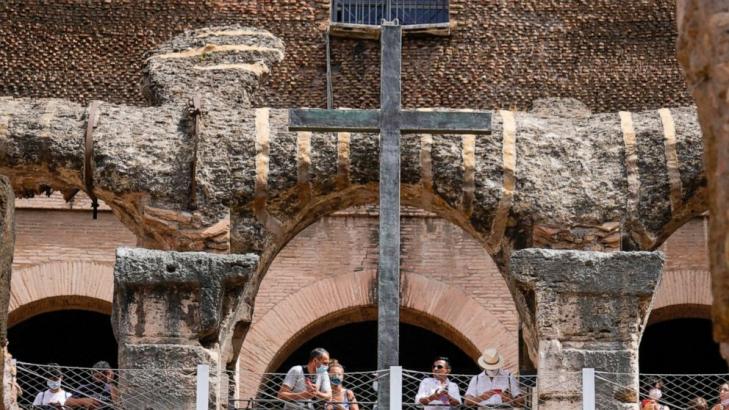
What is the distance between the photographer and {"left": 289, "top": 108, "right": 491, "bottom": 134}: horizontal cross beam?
34.8 feet

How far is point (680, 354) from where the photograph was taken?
18.7 m

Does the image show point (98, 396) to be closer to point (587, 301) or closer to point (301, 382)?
point (301, 382)

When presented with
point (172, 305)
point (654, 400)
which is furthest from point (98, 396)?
point (654, 400)

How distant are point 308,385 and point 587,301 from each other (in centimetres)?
191

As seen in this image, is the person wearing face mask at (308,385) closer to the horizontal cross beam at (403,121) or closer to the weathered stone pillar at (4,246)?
the horizontal cross beam at (403,121)

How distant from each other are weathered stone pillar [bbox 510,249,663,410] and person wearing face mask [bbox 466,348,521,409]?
9.9 inches

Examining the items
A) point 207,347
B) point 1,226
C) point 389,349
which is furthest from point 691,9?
point 207,347

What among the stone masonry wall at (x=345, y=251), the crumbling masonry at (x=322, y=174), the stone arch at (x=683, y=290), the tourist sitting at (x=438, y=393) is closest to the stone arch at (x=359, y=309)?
the stone masonry wall at (x=345, y=251)

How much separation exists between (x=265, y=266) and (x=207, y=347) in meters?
1.16

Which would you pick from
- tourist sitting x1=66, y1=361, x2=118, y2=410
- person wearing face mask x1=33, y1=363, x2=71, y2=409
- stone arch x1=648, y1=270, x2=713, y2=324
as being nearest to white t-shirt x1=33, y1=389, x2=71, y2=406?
person wearing face mask x1=33, y1=363, x2=71, y2=409

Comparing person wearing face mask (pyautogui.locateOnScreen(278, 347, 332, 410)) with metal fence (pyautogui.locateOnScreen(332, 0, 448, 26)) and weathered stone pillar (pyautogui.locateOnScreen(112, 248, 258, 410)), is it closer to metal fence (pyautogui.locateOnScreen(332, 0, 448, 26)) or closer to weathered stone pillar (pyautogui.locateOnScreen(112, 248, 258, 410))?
weathered stone pillar (pyautogui.locateOnScreen(112, 248, 258, 410))

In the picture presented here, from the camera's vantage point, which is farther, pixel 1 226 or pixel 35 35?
pixel 35 35

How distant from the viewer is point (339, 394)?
10570 millimetres

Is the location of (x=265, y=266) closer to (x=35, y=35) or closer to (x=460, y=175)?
(x=460, y=175)
